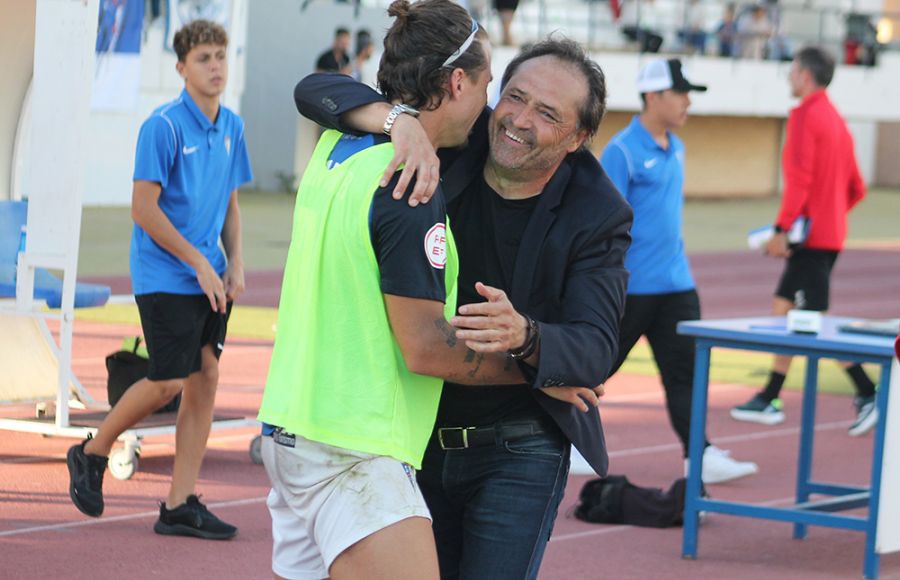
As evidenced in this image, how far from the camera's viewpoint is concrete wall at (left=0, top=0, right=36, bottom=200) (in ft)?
30.7

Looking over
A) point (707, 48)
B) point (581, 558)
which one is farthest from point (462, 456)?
point (707, 48)

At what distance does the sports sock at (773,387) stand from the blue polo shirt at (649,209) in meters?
2.56

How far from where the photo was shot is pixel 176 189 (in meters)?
6.73

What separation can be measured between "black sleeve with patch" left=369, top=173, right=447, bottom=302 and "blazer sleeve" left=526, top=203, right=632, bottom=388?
348 mm

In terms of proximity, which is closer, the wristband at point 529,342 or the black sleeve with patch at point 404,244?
the black sleeve with patch at point 404,244

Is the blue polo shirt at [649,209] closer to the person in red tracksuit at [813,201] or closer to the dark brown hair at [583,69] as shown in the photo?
the person in red tracksuit at [813,201]

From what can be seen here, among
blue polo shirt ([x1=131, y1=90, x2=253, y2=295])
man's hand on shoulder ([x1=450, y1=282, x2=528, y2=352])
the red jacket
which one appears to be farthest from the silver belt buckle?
the red jacket

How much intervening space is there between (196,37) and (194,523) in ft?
7.34

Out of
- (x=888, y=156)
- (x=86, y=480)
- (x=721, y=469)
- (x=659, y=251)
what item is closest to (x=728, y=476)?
(x=721, y=469)

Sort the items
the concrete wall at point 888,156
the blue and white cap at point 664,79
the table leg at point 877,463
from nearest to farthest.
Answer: the table leg at point 877,463
the blue and white cap at point 664,79
the concrete wall at point 888,156

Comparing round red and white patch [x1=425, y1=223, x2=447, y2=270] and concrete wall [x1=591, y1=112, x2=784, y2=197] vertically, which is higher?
round red and white patch [x1=425, y1=223, x2=447, y2=270]

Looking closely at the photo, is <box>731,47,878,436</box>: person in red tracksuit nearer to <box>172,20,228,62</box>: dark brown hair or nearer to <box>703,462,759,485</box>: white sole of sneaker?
<box>703,462,759,485</box>: white sole of sneaker

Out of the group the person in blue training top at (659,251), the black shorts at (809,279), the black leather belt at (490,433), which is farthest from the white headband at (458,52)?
the black shorts at (809,279)

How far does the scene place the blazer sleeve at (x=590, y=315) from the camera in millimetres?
3451
